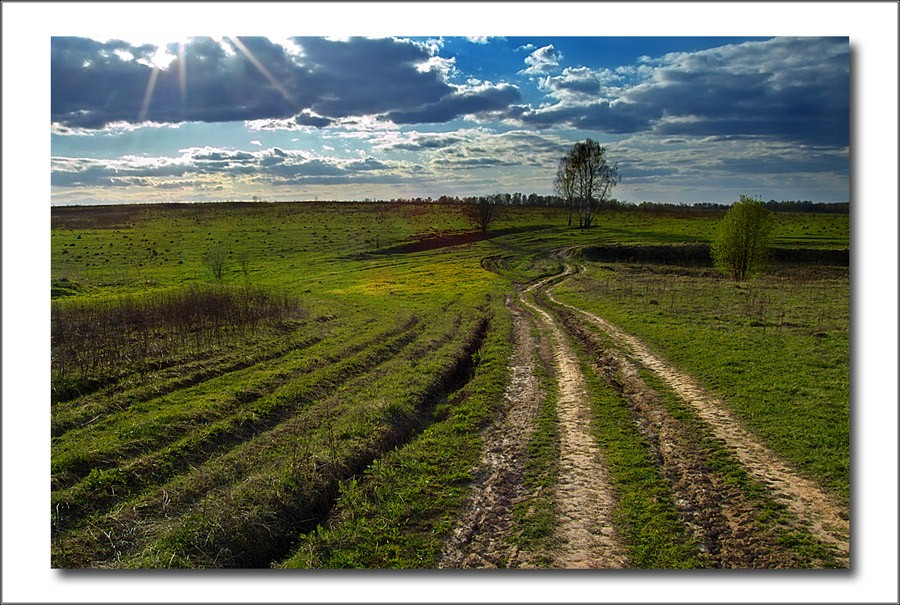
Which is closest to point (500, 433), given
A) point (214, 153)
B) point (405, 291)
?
point (214, 153)

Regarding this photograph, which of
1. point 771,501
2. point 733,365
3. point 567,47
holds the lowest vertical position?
point 771,501

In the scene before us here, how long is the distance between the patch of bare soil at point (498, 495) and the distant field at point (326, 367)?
226 millimetres

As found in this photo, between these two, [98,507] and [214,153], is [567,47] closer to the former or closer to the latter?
[214,153]

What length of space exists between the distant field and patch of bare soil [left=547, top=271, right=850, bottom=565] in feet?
0.96

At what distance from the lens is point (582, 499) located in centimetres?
650

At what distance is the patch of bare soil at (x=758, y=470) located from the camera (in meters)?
5.91

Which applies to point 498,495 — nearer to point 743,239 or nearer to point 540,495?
point 540,495

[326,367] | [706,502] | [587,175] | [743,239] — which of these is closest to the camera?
[706,502]

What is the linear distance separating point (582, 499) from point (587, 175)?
7490mm

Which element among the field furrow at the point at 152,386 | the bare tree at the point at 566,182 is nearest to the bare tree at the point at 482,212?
the bare tree at the point at 566,182

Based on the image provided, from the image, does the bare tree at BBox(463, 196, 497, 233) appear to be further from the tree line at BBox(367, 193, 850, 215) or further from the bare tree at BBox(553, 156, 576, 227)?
the bare tree at BBox(553, 156, 576, 227)

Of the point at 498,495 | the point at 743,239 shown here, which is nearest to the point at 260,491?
Answer: the point at 498,495

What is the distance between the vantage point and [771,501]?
20.4ft
